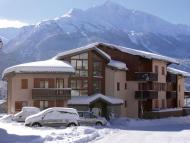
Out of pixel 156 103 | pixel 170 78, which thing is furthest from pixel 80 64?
pixel 170 78

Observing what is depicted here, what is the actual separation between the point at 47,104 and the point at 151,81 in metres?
18.4

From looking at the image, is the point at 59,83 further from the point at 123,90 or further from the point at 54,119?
the point at 54,119

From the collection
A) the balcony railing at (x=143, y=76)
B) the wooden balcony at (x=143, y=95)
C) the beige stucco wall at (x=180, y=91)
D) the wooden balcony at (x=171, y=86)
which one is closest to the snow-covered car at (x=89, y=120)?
the wooden balcony at (x=143, y=95)

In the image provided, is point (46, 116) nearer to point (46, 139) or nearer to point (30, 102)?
point (46, 139)

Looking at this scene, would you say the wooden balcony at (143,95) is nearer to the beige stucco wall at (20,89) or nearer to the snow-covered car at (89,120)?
the beige stucco wall at (20,89)

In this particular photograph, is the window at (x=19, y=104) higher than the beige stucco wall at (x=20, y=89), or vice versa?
the beige stucco wall at (x=20, y=89)

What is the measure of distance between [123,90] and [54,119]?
93.8 ft

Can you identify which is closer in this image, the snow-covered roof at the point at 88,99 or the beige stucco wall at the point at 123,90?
the snow-covered roof at the point at 88,99

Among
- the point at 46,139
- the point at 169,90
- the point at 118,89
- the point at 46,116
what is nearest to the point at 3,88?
the point at 169,90

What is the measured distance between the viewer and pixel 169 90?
82250mm

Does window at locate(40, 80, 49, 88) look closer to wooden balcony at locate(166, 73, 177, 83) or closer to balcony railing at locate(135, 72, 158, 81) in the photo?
balcony railing at locate(135, 72, 158, 81)

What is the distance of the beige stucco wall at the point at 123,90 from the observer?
213 ft

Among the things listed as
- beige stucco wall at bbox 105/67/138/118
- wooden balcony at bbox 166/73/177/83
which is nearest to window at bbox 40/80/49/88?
beige stucco wall at bbox 105/67/138/118

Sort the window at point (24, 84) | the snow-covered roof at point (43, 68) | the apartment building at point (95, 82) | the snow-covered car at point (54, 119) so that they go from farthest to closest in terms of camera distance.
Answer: the window at point (24, 84) → the apartment building at point (95, 82) → the snow-covered roof at point (43, 68) → the snow-covered car at point (54, 119)
